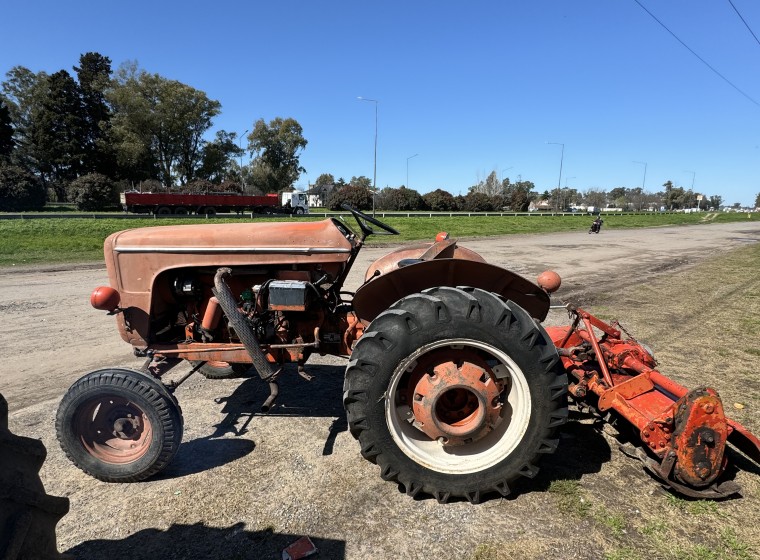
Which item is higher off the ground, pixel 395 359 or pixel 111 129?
pixel 111 129

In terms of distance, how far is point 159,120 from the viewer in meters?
45.4

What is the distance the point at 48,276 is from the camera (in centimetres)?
1001

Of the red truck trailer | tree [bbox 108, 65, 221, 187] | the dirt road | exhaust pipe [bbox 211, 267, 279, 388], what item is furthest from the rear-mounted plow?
tree [bbox 108, 65, 221, 187]

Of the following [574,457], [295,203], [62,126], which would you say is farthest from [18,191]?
[574,457]

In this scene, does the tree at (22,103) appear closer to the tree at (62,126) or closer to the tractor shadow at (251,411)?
the tree at (62,126)

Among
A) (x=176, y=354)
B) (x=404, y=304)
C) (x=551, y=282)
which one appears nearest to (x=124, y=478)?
(x=176, y=354)

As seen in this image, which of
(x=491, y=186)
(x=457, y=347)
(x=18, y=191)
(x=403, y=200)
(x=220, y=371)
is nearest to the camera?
(x=457, y=347)

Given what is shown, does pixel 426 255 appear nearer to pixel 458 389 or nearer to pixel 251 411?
pixel 458 389

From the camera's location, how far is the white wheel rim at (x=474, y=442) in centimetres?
246

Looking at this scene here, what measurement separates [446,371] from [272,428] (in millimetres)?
1630

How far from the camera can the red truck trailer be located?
30.6 m

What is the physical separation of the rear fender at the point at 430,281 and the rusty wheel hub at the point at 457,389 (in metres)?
0.59

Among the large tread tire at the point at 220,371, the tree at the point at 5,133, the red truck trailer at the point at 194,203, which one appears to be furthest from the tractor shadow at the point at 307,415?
the tree at the point at 5,133

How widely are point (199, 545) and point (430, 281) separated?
6.52 ft
